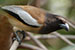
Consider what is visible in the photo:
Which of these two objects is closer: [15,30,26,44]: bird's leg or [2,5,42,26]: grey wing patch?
[2,5,42,26]: grey wing patch

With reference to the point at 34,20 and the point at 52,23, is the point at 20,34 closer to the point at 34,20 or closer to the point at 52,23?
the point at 34,20

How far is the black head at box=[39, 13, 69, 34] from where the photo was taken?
86.1 inches

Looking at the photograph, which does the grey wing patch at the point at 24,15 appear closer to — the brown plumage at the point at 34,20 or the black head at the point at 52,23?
the brown plumage at the point at 34,20

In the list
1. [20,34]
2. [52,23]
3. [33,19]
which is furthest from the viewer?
[52,23]

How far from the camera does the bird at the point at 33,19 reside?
161 cm

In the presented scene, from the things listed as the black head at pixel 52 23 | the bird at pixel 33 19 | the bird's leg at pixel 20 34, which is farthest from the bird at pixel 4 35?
the black head at pixel 52 23

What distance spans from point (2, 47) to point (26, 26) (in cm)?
38

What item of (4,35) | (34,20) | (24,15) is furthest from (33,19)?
(4,35)

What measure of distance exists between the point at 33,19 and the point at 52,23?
484 mm

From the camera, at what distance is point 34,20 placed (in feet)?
6.19

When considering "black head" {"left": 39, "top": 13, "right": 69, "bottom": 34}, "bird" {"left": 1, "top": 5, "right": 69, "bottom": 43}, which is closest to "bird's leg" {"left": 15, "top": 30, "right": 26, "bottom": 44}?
"bird" {"left": 1, "top": 5, "right": 69, "bottom": 43}

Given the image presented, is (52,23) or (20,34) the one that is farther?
(52,23)

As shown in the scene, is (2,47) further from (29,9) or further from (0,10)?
(0,10)

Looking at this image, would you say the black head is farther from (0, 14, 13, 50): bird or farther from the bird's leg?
(0, 14, 13, 50): bird
